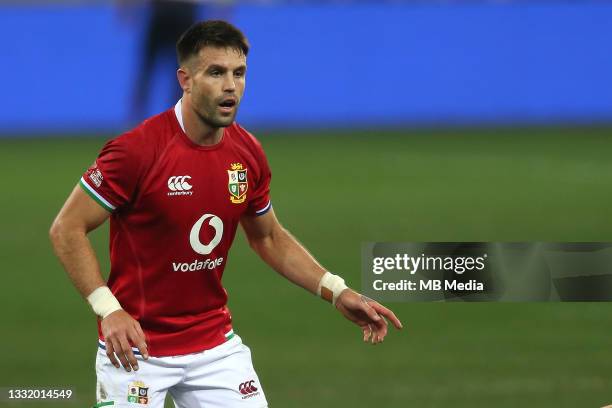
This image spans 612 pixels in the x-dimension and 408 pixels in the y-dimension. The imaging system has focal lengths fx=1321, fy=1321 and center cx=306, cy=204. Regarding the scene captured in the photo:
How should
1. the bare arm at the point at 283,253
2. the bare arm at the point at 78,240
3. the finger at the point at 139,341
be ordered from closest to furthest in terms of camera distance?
the finger at the point at 139,341
the bare arm at the point at 78,240
the bare arm at the point at 283,253

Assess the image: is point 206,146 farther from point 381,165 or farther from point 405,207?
point 381,165

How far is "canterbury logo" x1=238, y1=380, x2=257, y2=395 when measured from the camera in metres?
5.73

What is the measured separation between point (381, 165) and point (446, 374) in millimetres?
11688

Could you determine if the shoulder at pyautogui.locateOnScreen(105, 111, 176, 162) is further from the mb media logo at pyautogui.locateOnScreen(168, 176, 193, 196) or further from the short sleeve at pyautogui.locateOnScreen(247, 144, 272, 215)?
the short sleeve at pyautogui.locateOnScreen(247, 144, 272, 215)

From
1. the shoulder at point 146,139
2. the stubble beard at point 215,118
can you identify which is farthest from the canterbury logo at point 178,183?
the stubble beard at point 215,118

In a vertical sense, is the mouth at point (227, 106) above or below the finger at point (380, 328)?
above

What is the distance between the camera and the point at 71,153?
73.2 feet

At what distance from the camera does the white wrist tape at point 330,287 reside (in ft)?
19.1

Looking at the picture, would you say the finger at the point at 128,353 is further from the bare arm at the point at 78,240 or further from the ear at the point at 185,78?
the ear at the point at 185,78

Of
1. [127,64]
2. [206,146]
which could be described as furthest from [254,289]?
[127,64]

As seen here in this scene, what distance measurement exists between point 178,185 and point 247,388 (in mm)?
949

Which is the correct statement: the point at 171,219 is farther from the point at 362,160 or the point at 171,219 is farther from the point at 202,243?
the point at 362,160

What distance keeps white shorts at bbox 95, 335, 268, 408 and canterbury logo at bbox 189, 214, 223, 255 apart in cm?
46

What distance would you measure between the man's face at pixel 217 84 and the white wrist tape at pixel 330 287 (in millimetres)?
879
